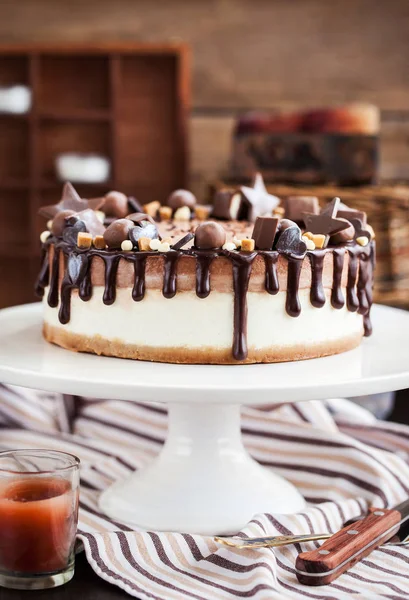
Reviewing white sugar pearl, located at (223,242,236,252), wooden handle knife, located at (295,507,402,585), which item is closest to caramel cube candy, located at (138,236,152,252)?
white sugar pearl, located at (223,242,236,252)

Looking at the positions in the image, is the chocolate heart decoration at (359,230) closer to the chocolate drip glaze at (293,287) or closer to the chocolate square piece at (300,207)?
the chocolate square piece at (300,207)

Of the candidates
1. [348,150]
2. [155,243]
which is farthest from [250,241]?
[348,150]

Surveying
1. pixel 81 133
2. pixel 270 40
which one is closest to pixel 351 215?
pixel 270 40

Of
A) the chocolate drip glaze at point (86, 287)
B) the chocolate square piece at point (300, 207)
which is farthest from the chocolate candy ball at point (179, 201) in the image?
the chocolate drip glaze at point (86, 287)

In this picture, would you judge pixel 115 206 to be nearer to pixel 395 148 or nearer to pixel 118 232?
pixel 118 232

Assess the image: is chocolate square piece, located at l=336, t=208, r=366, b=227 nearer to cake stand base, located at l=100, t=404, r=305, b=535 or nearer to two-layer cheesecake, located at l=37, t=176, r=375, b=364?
two-layer cheesecake, located at l=37, t=176, r=375, b=364

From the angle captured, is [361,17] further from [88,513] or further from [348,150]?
[88,513]
